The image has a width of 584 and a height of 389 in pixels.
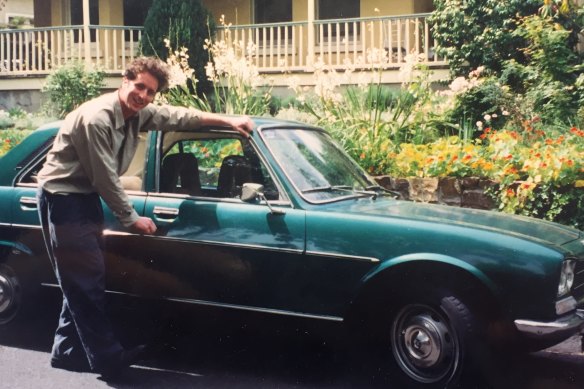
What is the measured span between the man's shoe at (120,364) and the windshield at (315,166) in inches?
56.1

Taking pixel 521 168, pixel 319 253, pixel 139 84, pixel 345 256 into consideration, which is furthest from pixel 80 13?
pixel 345 256

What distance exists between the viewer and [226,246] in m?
4.70

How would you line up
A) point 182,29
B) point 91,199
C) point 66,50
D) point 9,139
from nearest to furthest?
point 91,199 < point 9,139 < point 182,29 < point 66,50

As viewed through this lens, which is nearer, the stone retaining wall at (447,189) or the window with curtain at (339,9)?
the stone retaining wall at (447,189)

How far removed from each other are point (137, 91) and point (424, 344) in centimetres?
223

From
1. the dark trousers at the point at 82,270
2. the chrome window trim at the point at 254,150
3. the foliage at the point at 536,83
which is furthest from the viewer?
the foliage at the point at 536,83

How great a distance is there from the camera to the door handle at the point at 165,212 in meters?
4.88

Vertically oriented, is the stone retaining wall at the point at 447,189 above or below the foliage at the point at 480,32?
below

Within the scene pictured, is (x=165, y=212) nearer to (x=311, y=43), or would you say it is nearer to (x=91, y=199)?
(x=91, y=199)

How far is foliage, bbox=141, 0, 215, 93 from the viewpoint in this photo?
15992 millimetres

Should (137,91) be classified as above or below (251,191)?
above

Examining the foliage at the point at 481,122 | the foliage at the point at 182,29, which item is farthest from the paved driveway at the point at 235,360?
the foliage at the point at 182,29

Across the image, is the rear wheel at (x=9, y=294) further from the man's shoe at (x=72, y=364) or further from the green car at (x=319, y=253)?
the man's shoe at (x=72, y=364)

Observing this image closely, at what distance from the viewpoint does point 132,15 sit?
65.9ft
